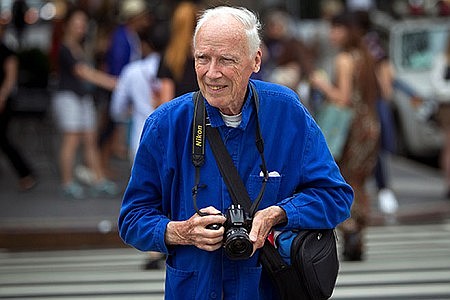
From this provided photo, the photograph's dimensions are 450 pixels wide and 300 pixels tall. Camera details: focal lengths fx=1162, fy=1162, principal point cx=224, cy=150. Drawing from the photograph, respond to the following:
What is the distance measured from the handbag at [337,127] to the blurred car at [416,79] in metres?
6.65

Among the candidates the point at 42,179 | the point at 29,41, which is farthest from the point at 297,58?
the point at 29,41

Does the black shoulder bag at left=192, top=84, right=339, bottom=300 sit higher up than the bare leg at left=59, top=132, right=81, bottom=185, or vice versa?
the black shoulder bag at left=192, top=84, right=339, bottom=300

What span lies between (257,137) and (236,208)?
10.2 inches

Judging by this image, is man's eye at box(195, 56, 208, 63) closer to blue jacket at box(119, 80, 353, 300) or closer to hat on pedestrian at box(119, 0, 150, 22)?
blue jacket at box(119, 80, 353, 300)

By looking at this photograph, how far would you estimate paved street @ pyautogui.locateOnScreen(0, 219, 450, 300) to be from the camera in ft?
26.8

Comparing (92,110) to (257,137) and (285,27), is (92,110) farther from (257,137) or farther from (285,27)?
(257,137)

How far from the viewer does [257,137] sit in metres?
3.91

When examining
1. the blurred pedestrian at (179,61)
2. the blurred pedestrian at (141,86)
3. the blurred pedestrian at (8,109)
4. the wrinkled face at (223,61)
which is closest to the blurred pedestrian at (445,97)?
the blurred pedestrian at (141,86)

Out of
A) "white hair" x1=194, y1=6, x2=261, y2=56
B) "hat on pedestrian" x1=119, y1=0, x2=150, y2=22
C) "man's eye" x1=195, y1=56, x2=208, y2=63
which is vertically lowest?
"hat on pedestrian" x1=119, y1=0, x2=150, y2=22

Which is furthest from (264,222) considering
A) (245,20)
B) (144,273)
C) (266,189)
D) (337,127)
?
(337,127)

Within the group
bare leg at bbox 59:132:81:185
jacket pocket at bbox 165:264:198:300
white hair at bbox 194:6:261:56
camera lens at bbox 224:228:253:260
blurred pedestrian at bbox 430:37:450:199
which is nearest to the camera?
camera lens at bbox 224:228:253:260

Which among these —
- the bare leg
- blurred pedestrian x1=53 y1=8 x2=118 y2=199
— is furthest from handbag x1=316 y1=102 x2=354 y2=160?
the bare leg

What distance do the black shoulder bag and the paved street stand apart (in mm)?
4035

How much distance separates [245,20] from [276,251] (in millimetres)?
786
